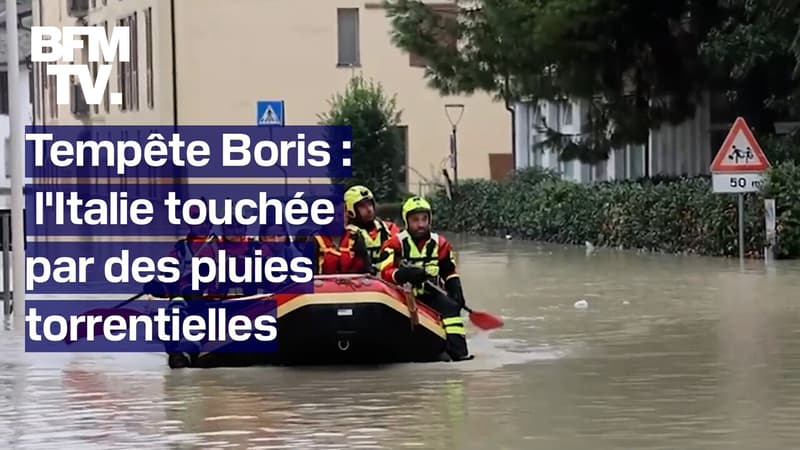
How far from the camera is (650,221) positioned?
34.0 meters

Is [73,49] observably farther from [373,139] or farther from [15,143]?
[15,143]

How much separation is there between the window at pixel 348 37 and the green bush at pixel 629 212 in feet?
29.8

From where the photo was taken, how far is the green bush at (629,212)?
29.3 metres

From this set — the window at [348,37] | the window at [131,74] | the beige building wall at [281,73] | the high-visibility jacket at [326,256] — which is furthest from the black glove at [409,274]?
the window at [348,37]

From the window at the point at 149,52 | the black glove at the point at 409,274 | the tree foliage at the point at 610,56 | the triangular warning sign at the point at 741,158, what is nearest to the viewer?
the black glove at the point at 409,274

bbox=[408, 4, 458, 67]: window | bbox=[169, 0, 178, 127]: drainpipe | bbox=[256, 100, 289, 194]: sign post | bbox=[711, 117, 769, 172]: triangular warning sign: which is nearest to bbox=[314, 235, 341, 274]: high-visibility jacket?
bbox=[256, 100, 289, 194]: sign post

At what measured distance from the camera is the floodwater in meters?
11.9

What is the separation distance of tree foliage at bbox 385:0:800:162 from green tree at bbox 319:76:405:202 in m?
14.4

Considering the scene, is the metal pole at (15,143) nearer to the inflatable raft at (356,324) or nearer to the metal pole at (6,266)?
the metal pole at (6,266)

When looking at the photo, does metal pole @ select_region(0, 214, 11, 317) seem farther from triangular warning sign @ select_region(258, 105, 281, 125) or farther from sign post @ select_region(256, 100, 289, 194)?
triangular warning sign @ select_region(258, 105, 281, 125)

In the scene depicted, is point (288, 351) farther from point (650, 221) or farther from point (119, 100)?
point (119, 100)

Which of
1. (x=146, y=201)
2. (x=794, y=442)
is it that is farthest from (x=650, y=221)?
(x=794, y=442)

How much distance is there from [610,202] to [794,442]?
83.1 ft

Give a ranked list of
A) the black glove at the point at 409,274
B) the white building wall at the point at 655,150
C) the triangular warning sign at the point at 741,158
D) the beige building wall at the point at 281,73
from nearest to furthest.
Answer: the black glove at the point at 409,274, the triangular warning sign at the point at 741,158, the white building wall at the point at 655,150, the beige building wall at the point at 281,73
